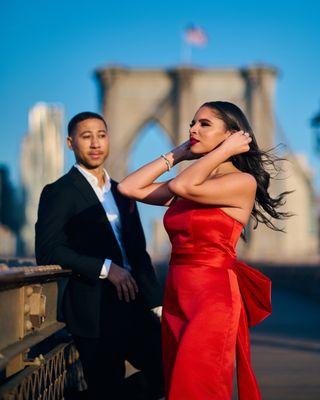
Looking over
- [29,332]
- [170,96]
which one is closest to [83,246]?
[29,332]

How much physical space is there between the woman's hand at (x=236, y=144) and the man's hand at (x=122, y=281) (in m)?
0.68

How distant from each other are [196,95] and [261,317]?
48229 mm

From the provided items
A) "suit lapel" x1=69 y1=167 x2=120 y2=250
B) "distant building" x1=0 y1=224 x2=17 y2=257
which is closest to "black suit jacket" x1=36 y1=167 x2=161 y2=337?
"suit lapel" x1=69 y1=167 x2=120 y2=250

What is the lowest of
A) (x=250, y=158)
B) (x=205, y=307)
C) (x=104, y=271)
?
(x=205, y=307)

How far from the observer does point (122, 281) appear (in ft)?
13.3

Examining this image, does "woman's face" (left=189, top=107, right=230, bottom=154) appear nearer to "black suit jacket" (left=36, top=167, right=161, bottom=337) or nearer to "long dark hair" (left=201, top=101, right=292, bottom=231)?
"long dark hair" (left=201, top=101, right=292, bottom=231)

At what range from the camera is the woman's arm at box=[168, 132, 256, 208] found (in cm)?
371

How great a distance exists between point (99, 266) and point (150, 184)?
41cm

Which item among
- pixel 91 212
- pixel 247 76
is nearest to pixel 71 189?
pixel 91 212

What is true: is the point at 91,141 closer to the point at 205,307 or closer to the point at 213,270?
the point at 213,270

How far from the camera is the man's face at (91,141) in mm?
4316

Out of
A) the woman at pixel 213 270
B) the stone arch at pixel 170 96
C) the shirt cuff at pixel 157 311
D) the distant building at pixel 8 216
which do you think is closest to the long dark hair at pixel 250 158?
the woman at pixel 213 270

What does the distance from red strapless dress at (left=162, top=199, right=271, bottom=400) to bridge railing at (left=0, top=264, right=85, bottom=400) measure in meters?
0.49

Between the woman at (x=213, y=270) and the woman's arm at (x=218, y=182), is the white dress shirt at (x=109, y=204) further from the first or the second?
the woman's arm at (x=218, y=182)
